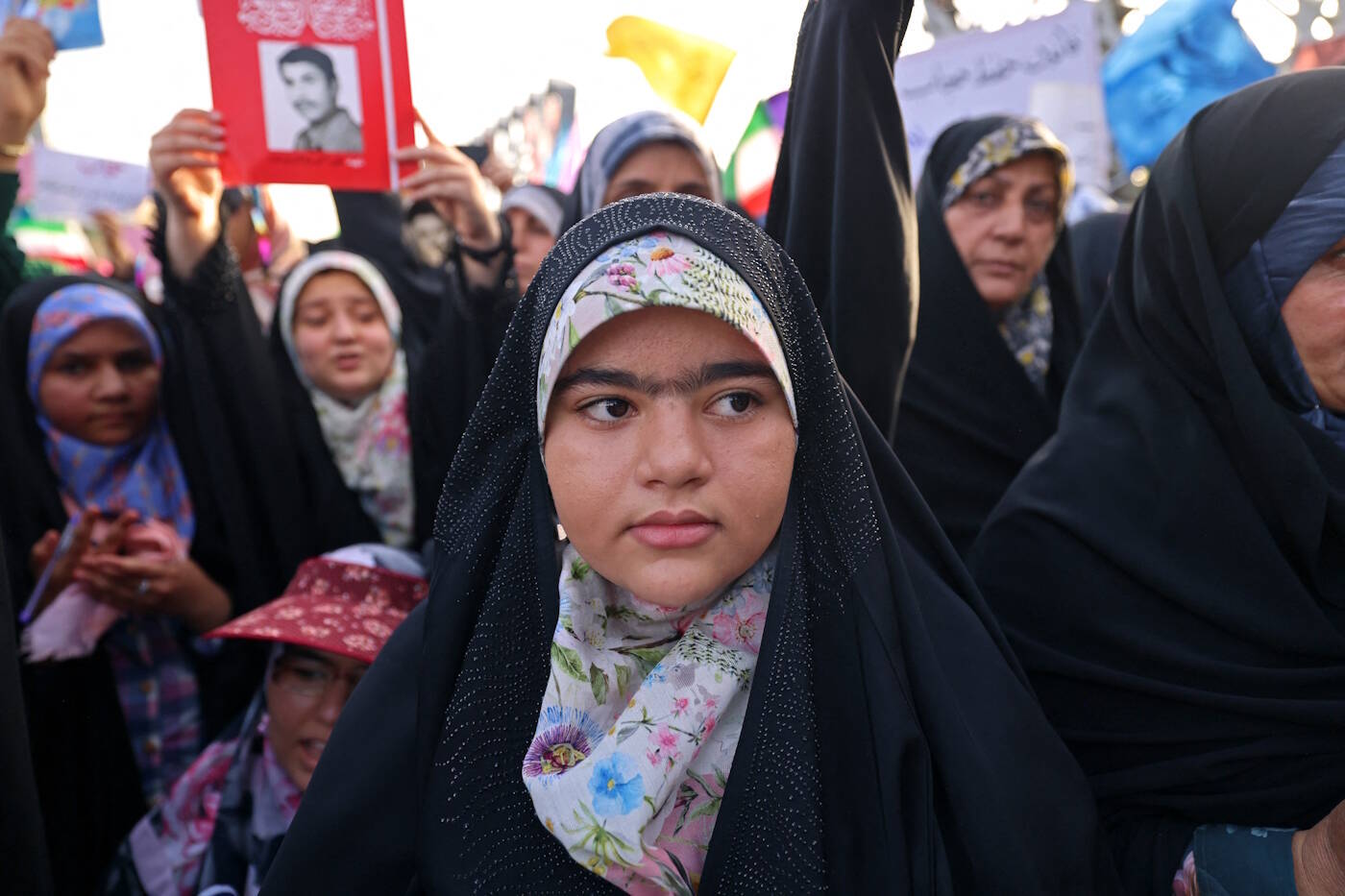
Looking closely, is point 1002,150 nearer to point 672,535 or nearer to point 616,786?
point 672,535

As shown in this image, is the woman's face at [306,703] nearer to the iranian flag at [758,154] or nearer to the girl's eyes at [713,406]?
the girl's eyes at [713,406]

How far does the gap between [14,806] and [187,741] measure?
3.81 ft

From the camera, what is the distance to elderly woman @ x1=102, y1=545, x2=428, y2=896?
2.33 metres

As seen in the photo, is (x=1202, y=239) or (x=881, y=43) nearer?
(x=1202, y=239)

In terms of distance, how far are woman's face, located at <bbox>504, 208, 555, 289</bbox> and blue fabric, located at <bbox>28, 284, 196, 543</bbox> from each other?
5.48 ft

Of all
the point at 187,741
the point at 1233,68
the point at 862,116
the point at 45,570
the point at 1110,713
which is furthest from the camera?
the point at 1233,68

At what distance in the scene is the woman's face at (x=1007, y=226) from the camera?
304 centimetres

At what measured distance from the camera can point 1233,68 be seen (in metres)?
4.05

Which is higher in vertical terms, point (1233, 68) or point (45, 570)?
point (1233, 68)

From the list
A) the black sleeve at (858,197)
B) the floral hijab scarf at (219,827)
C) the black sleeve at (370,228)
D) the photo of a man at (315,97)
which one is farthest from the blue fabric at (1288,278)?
the black sleeve at (370,228)

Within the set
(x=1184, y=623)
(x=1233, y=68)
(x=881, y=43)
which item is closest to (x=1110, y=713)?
(x=1184, y=623)

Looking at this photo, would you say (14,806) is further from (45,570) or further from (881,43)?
(881,43)

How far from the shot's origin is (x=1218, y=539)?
5.76 ft

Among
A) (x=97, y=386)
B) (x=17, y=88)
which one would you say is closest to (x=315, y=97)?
(x=17, y=88)
